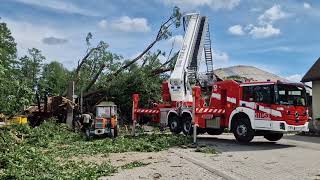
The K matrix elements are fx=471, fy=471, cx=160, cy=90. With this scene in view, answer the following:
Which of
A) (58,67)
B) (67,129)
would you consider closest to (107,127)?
(67,129)

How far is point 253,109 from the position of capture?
19.3 m

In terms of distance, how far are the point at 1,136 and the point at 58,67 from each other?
71.8 metres

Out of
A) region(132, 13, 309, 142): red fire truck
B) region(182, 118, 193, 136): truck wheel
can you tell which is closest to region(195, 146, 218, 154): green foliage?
region(132, 13, 309, 142): red fire truck

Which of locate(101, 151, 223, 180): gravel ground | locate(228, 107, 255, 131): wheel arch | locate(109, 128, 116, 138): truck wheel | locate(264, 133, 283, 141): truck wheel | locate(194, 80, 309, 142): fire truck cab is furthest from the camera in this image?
locate(109, 128, 116, 138): truck wheel

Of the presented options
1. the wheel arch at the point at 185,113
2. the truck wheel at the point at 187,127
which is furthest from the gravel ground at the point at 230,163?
the wheel arch at the point at 185,113

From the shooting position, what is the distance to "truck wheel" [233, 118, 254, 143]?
1950 centimetres

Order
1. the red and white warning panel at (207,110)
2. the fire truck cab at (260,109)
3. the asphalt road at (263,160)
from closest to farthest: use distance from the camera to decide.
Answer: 1. the asphalt road at (263,160)
2. the fire truck cab at (260,109)
3. the red and white warning panel at (207,110)

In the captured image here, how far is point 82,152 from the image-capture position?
57.2 ft

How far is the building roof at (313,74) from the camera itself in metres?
28.6

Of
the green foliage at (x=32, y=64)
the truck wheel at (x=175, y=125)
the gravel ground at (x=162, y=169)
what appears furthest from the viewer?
the green foliage at (x=32, y=64)

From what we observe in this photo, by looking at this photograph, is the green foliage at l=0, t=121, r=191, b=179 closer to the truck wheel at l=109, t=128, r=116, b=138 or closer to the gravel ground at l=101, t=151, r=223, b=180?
the gravel ground at l=101, t=151, r=223, b=180

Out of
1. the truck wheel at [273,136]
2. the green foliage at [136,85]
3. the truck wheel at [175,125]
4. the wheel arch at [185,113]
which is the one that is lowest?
the truck wheel at [273,136]

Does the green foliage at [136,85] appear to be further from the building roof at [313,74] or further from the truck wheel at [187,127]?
the building roof at [313,74]

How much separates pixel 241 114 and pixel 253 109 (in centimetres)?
82
